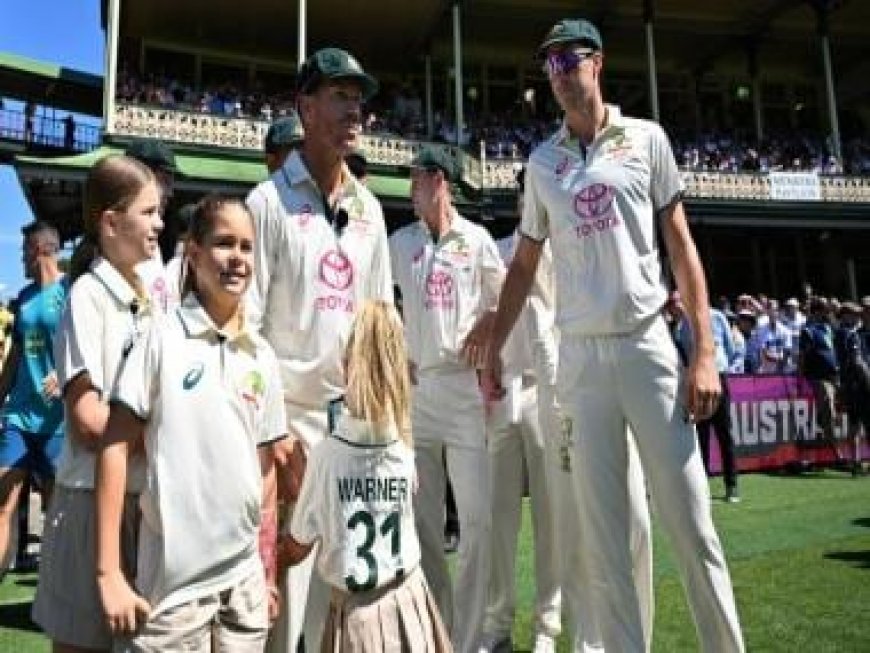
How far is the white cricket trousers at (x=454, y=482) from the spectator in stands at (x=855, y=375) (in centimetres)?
871

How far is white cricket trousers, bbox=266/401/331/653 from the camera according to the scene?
2.89 meters

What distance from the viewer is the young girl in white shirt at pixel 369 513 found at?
8.55 ft

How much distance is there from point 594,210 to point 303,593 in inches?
71.9

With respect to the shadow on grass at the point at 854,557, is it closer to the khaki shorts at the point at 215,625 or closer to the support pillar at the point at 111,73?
the khaki shorts at the point at 215,625

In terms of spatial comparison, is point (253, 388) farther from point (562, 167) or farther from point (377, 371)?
point (562, 167)

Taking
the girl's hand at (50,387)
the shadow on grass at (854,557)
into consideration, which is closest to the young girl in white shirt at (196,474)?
the girl's hand at (50,387)

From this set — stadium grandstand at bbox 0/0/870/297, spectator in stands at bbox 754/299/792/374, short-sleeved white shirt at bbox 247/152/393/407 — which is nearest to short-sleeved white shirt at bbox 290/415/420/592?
short-sleeved white shirt at bbox 247/152/393/407

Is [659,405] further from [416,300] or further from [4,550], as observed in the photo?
[4,550]

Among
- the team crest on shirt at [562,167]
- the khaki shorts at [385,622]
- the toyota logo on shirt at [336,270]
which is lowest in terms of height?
the khaki shorts at [385,622]

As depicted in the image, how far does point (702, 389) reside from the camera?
9.83 ft

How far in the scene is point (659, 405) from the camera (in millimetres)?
2977

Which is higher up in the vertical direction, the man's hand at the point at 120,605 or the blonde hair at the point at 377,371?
the blonde hair at the point at 377,371

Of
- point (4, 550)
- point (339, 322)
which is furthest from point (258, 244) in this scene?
point (4, 550)

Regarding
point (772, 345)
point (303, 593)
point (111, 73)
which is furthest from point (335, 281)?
point (111, 73)
